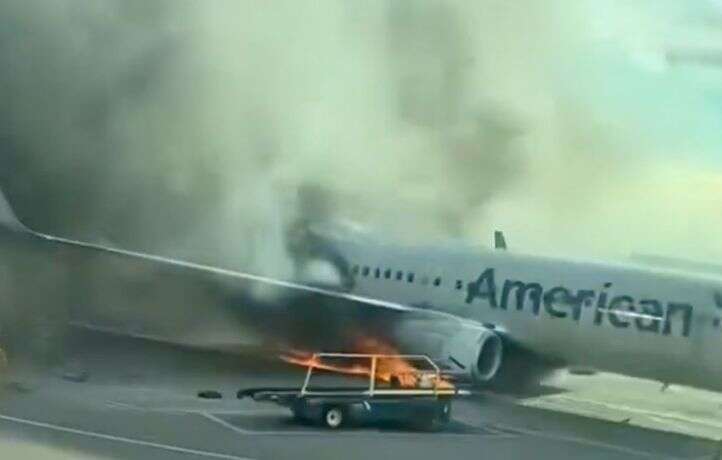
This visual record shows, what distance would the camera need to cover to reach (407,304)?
5.49 feet

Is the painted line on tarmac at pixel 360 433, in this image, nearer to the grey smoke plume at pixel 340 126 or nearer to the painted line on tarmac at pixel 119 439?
the painted line on tarmac at pixel 119 439

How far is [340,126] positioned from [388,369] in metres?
0.30

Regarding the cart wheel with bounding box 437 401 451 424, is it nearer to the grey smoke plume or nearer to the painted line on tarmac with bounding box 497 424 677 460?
the painted line on tarmac with bounding box 497 424 677 460

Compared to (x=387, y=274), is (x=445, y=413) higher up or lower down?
lower down

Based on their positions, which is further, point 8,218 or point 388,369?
point 8,218

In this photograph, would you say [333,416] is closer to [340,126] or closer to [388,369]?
[388,369]

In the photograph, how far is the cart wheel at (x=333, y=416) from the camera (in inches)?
65.7

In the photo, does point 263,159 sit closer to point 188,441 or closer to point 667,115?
point 188,441

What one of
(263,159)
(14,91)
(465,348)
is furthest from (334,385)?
(14,91)

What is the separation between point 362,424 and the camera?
5.45ft

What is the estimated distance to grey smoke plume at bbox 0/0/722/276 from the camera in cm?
157

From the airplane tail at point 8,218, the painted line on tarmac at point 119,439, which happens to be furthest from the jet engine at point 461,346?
the airplane tail at point 8,218

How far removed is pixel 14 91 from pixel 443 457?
741 millimetres

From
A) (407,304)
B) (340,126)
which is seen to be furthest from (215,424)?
(340,126)
